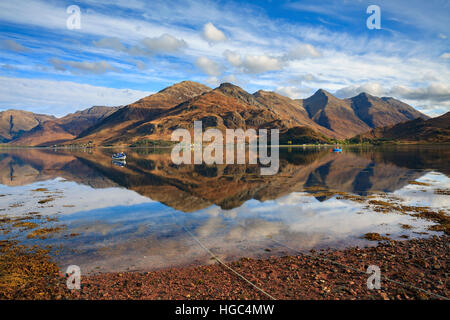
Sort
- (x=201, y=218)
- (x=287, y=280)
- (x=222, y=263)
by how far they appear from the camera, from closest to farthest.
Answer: (x=287, y=280), (x=222, y=263), (x=201, y=218)

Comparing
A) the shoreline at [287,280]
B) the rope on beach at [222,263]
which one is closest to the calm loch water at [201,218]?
the rope on beach at [222,263]

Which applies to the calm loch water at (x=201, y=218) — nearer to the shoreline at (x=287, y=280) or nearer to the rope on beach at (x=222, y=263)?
the rope on beach at (x=222, y=263)

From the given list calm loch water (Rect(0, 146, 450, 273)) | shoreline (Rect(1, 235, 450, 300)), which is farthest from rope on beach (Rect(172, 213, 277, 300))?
calm loch water (Rect(0, 146, 450, 273))

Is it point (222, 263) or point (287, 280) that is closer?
point (287, 280)

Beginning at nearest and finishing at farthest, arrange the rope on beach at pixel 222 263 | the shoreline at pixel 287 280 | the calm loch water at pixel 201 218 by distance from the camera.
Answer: the shoreline at pixel 287 280
the rope on beach at pixel 222 263
the calm loch water at pixel 201 218

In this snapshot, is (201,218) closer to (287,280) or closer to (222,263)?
(222,263)

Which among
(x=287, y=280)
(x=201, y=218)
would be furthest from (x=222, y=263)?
(x=201, y=218)

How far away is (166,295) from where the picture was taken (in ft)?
42.0

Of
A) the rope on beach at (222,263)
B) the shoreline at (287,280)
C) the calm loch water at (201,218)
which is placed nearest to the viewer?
the shoreline at (287,280)

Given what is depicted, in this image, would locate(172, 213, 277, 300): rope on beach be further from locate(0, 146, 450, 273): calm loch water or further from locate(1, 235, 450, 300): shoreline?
locate(0, 146, 450, 273): calm loch water

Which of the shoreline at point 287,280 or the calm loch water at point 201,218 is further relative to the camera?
the calm loch water at point 201,218
